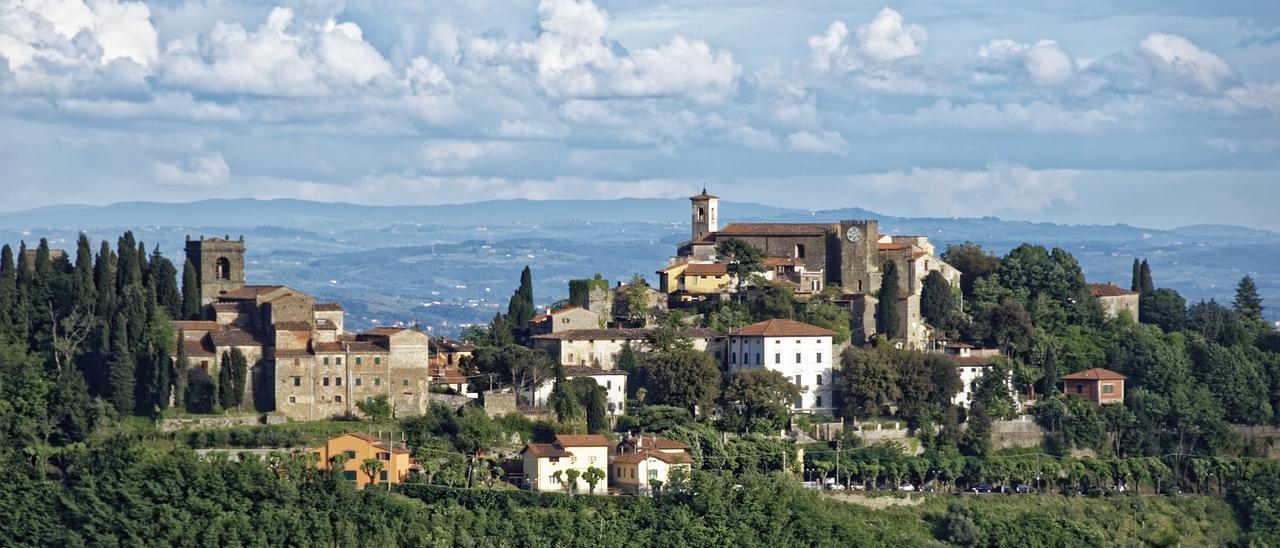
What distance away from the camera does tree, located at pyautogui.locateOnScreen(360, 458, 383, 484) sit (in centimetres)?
5759

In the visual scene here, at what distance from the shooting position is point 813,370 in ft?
220

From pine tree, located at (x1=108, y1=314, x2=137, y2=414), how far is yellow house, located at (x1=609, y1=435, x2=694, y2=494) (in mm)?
12600

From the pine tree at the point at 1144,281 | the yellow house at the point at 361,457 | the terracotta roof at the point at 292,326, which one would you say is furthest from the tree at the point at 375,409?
the pine tree at the point at 1144,281

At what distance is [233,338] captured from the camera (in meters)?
61.6

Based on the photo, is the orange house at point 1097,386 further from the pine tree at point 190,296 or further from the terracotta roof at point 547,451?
the pine tree at point 190,296

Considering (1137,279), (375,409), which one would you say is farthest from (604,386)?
(1137,279)

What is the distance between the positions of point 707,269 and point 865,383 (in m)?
9.98

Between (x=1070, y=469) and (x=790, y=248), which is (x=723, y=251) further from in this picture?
(x=1070, y=469)

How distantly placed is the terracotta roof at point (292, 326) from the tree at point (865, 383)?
1540 cm

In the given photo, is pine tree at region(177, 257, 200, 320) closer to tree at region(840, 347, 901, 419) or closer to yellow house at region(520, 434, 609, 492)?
yellow house at region(520, 434, 609, 492)

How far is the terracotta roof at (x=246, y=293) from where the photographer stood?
6449 cm

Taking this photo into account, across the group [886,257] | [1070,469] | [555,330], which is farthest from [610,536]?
[886,257]

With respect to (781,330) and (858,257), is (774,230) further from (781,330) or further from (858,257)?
(781,330)

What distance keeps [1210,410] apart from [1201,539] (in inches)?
236
